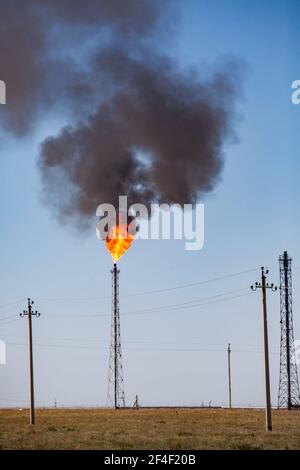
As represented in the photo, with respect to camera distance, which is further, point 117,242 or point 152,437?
point 117,242

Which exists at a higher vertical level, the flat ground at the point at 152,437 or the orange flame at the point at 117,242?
the orange flame at the point at 117,242

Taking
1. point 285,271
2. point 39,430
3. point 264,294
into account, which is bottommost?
point 39,430

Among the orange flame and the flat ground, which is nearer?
the flat ground

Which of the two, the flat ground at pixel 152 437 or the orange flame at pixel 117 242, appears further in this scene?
the orange flame at pixel 117 242

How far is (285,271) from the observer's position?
91.0 meters

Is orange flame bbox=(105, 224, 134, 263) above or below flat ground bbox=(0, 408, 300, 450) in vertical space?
above
